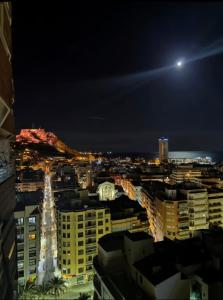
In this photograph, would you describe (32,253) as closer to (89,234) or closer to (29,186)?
(89,234)

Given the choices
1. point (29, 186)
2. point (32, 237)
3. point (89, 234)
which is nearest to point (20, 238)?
point (32, 237)

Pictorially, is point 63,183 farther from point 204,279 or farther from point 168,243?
point 204,279

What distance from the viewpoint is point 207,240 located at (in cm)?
1415

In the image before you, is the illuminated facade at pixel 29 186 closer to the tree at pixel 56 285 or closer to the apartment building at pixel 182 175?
the tree at pixel 56 285

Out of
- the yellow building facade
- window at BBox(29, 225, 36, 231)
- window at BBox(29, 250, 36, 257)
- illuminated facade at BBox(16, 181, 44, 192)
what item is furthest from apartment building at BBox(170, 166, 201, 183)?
window at BBox(29, 250, 36, 257)

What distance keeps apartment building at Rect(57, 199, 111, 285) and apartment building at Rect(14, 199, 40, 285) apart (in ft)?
7.07

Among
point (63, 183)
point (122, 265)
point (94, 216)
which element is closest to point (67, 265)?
point (94, 216)

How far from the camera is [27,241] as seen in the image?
74.2ft

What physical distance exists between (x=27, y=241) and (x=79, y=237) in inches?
180

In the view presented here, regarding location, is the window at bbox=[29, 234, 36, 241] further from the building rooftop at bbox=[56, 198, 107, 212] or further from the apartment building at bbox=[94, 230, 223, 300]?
the apartment building at bbox=[94, 230, 223, 300]

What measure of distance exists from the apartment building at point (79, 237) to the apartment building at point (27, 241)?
7.07 ft

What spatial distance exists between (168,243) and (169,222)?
53.3 feet

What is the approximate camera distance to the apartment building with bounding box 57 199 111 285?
22.7m

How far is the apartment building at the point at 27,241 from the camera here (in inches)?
874
